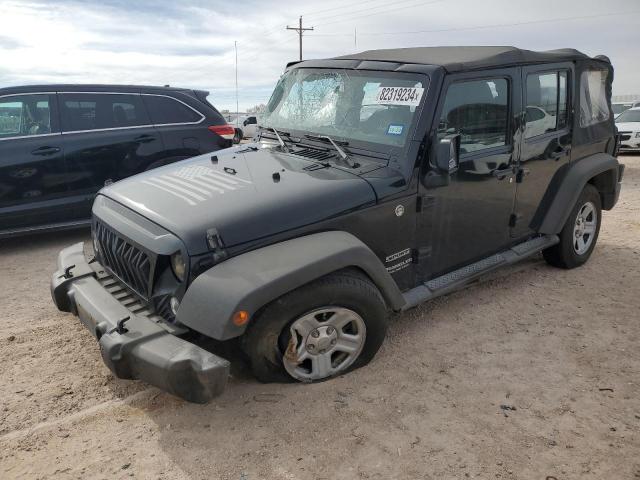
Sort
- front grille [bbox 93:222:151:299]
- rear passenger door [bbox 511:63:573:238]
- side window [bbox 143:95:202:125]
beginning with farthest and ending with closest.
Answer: side window [bbox 143:95:202:125] → rear passenger door [bbox 511:63:573:238] → front grille [bbox 93:222:151:299]

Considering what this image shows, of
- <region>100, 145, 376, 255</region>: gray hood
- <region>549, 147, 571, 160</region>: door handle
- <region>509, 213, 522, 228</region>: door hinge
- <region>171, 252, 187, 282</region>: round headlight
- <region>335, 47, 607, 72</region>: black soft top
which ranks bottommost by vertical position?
<region>509, 213, 522, 228</region>: door hinge

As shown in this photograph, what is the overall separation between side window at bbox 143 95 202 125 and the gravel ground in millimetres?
3179

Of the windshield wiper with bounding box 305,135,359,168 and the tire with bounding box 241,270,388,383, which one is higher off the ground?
the windshield wiper with bounding box 305,135,359,168

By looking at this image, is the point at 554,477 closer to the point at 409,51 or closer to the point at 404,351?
the point at 404,351

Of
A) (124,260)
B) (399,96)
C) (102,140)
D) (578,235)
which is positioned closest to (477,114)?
(399,96)

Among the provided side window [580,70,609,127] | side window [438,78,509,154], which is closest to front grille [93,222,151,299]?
side window [438,78,509,154]

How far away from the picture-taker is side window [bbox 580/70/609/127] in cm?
477

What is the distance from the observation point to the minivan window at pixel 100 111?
601 cm

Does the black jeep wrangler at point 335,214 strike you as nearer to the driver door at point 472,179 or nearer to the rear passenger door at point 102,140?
the driver door at point 472,179

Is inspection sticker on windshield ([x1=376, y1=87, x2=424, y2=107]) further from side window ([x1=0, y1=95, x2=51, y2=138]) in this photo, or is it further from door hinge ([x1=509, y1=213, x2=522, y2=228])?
side window ([x1=0, y1=95, x2=51, y2=138])

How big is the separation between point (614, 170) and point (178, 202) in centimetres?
426

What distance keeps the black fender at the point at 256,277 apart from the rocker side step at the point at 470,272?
2.57ft

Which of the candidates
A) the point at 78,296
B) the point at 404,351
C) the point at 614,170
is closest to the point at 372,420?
the point at 404,351

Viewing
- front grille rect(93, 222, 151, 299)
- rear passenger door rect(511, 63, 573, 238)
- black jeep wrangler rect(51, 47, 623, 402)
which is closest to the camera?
black jeep wrangler rect(51, 47, 623, 402)
